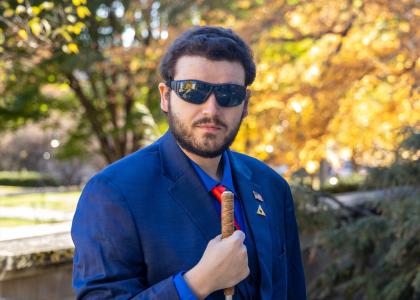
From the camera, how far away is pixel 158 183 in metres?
1.80

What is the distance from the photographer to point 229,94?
72.6 inches

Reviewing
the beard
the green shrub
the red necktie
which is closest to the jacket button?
the red necktie

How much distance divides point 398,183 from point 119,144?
9908 mm

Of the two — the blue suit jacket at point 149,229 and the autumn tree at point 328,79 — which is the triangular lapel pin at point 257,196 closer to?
the blue suit jacket at point 149,229

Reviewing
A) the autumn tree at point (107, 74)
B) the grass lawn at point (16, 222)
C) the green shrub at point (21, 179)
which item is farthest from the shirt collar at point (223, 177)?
the green shrub at point (21, 179)

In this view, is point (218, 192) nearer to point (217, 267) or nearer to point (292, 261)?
point (217, 267)

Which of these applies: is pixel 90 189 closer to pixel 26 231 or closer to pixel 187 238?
pixel 187 238

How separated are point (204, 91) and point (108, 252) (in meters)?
0.52

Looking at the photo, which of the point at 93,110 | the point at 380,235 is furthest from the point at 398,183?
the point at 93,110

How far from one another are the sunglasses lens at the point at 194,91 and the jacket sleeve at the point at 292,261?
56 cm

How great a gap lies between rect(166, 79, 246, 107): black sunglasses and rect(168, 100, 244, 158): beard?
6cm

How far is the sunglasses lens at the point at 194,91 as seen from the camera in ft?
5.95

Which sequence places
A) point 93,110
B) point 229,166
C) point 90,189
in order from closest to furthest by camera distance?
1. point 90,189
2. point 229,166
3. point 93,110

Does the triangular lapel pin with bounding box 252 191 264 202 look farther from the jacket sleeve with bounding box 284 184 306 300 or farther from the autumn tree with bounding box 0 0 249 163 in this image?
the autumn tree with bounding box 0 0 249 163
